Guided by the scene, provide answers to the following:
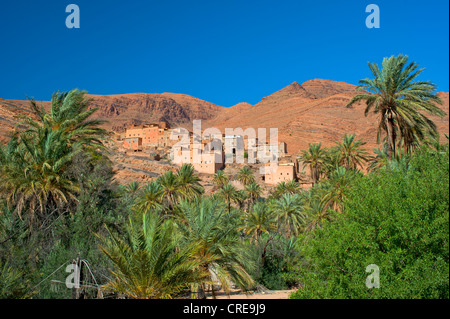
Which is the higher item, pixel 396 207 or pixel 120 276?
pixel 396 207

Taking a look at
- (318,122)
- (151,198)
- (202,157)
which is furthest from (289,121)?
(151,198)

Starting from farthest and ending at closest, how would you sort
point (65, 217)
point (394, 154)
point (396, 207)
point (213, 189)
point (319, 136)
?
point (319, 136) → point (213, 189) → point (394, 154) → point (65, 217) → point (396, 207)

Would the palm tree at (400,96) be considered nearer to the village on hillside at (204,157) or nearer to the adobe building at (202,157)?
the village on hillside at (204,157)

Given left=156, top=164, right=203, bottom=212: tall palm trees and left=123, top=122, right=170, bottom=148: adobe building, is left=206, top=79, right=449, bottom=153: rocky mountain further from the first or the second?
left=156, top=164, right=203, bottom=212: tall palm trees

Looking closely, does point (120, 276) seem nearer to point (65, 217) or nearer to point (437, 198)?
point (65, 217)

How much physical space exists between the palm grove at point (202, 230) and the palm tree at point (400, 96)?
5cm

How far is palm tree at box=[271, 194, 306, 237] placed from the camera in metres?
25.6

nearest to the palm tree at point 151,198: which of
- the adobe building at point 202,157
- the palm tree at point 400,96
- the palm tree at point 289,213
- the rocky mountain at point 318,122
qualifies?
the palm tree at point 289,213

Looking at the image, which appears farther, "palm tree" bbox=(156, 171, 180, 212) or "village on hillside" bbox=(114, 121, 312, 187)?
"village on hillside" bbox=(114, 121, 312, 187)

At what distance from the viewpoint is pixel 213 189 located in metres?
52.5

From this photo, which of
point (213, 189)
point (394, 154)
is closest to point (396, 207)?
point (394, 154)

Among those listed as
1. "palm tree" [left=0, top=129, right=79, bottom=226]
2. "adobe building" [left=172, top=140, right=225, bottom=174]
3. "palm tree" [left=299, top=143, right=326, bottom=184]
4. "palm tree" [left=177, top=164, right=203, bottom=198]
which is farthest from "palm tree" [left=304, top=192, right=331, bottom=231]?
"adobe building" [left=172, top=140, right=225, bottom=174]

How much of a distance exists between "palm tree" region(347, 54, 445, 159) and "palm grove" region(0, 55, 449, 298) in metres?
0.05

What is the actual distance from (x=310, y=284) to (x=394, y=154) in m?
10.3
